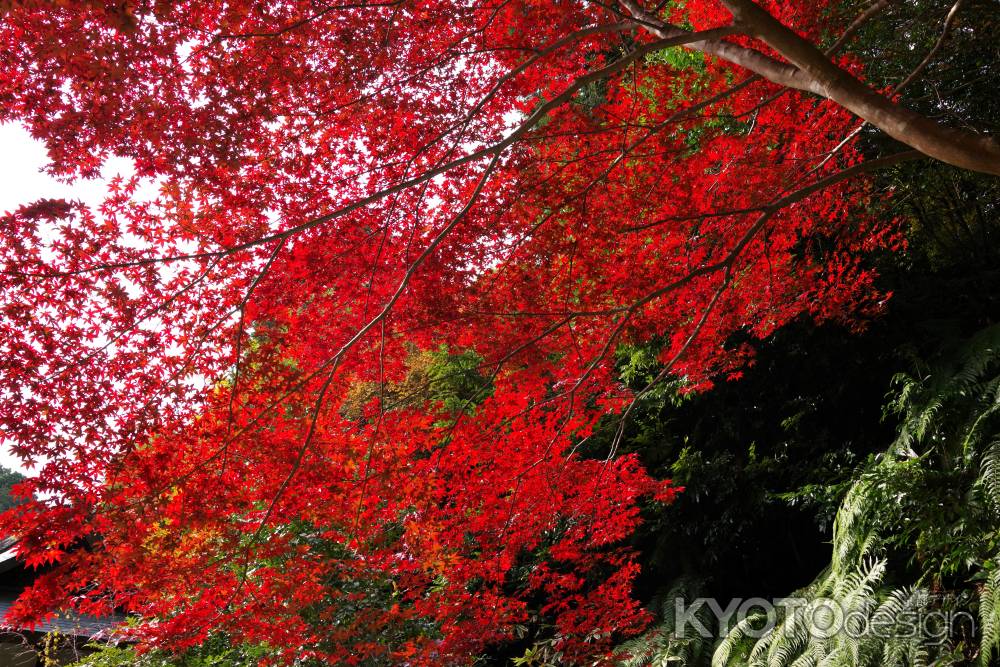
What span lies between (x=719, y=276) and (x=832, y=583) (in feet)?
7.64

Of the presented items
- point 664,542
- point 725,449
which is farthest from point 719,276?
point 664,542

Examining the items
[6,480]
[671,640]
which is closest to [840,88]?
[671,640]

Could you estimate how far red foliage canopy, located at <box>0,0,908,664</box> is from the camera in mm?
3148

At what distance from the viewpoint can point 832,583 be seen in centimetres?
473

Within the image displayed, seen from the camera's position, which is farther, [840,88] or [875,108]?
[840,88]

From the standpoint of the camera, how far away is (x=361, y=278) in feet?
14.2

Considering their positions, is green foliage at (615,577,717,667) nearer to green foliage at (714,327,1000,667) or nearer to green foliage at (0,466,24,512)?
green foliage at (714,327,1000,667)

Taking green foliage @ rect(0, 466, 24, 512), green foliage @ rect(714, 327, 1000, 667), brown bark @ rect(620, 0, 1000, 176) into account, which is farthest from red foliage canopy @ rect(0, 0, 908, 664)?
green foliage @ rect(0, 466, 24, 512)

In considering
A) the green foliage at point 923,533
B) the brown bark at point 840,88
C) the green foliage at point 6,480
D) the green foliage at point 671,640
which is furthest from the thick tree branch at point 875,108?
the green foliage at point 6,480

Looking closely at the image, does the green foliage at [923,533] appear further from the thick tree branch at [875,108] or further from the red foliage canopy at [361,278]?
the thick tree branch at [875,108]

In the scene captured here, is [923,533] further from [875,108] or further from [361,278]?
[361,278]

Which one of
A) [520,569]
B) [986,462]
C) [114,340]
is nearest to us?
[114,340]

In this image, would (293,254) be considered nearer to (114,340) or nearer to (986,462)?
(114,340)

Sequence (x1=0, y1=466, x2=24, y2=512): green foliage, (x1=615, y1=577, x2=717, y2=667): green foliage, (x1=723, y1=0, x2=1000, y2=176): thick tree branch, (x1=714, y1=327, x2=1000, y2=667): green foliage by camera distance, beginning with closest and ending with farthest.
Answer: (x1=723, y1=0, x2=1000, y2=176): thick tree branch, (x1=714, y1=327, x2=1000, y2=667): green foliage, (x1=615, y1=577, x2=717, y2=667): green foliage, (x1=0, y1=466, x2=24, y2=512): green foliage
